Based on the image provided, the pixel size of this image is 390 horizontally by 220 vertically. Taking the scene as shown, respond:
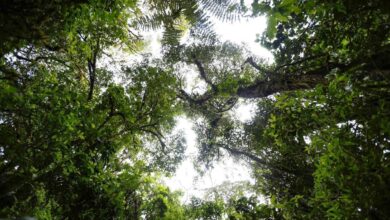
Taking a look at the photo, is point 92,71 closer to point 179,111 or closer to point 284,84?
point 179,111

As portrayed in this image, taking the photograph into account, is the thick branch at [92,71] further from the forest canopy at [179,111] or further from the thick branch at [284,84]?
the thick branch at [284,84]

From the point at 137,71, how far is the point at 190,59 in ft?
12.6

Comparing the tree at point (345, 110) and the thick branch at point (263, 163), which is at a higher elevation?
the thick branch at point (263, 163)

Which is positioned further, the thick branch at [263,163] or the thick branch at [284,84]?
the thick branch at [263,163]

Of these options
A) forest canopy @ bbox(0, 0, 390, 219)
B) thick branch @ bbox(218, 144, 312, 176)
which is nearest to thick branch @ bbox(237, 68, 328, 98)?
forest canopy @ bbox(0, 0, 390, 219)

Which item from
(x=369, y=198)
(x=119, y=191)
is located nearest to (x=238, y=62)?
(x=119, y=191)

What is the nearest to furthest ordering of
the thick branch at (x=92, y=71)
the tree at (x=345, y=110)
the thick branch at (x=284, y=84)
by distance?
1. the tree at (x=345, y=110)
2. the thick branch at (x=284, y=84)
3. the thick branch at (x=92, y=71)

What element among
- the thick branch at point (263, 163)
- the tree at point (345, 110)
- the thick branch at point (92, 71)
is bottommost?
the tree at point (345, 110)

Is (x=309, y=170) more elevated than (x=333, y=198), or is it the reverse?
(x=309, y=170)

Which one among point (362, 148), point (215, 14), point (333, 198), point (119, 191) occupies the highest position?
point (215, 14)

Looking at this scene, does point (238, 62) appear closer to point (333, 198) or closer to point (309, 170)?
point (309, 170)

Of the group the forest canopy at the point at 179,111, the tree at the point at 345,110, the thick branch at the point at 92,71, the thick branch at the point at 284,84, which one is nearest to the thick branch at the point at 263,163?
the forest canopy at the point at 179,111

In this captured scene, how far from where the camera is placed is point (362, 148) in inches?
138

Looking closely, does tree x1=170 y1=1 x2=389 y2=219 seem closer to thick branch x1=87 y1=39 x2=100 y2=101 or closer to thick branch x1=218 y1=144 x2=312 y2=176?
thick branch x1=218 y1=144 x2=312 y2=176
